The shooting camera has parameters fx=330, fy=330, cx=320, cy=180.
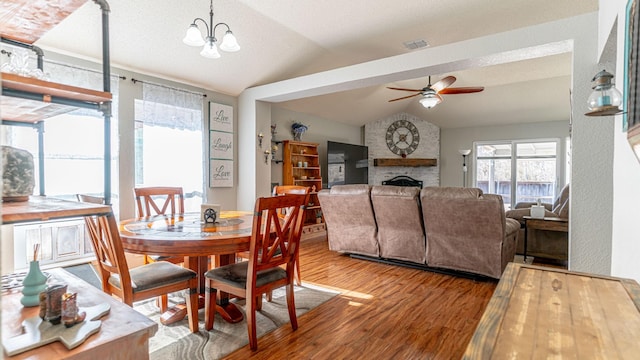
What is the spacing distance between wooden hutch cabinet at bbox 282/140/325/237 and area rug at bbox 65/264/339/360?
10.1 ft

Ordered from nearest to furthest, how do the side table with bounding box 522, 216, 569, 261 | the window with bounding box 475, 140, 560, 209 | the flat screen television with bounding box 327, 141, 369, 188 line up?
the side table with bounding box 522, 216, 569, 261 < the flat screen television with bounding box 327, 141, 369, 188 < the window with bounding box 475, 140, 560, 209

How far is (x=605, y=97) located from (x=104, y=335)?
2.10 m

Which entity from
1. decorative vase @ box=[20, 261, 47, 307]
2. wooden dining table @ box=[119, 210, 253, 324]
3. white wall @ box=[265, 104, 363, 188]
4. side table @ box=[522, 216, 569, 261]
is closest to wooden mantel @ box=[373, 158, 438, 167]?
white wall @ box=[265, 104, 363, 188]

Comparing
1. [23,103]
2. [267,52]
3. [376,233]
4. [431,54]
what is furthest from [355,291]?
[267,52]

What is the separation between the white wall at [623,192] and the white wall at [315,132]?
438 centimetres

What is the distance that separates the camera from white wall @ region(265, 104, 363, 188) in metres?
6.27

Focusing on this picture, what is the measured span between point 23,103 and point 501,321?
1.67 meters

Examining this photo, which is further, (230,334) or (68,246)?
(68,246)

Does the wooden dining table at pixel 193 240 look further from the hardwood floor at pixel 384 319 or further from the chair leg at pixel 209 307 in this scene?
the hardwood floor at pixel 384 319

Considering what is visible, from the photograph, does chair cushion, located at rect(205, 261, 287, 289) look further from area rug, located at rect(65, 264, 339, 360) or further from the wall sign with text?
the wall sign with text

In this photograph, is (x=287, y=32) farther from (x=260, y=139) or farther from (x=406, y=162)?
(x=406, y=162)

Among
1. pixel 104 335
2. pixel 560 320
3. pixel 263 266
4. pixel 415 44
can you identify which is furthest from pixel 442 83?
pixel 104 335

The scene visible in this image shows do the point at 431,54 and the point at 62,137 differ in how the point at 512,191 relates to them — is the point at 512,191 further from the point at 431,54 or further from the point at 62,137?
the point at 62,137

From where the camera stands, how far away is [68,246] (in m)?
3.50
